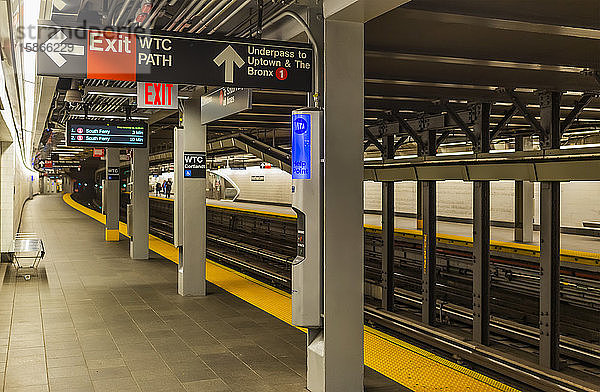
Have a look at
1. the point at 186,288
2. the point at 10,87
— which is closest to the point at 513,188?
the point at 186,288

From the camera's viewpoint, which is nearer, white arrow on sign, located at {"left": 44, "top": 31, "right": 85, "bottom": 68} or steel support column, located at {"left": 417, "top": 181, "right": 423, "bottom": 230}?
white arrow on sign, located at {"left": 44, "top": 31, "right": 85, "bottom": 68}

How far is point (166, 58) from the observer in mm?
4586

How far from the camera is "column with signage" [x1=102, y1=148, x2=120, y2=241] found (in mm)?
Answer: 17875

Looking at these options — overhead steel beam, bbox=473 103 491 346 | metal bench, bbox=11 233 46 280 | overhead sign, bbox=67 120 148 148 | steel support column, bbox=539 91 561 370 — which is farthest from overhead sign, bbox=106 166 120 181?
steel support column, bbox=539 91 561 370

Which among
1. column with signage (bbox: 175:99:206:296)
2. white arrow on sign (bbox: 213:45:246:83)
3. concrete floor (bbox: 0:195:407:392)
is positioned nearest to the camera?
white arrow on sign (bbox: 213:45:246:83)

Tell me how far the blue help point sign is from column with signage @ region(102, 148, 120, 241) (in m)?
13.7

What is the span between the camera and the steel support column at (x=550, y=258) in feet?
22.7

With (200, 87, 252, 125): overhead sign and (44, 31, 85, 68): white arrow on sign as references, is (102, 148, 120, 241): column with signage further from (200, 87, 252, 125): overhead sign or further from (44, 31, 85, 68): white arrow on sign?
(44, 31, 85, 68): white arrow on sign

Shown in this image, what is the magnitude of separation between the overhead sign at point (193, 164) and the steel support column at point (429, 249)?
3.40 m

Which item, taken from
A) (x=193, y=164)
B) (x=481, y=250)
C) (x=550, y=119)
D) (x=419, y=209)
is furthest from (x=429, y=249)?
(x=419, y=209)

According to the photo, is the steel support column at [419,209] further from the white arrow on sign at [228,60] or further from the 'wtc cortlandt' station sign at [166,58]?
the white arrow on sign at [228,60]

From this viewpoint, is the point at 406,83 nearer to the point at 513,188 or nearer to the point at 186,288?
the point at 186,288

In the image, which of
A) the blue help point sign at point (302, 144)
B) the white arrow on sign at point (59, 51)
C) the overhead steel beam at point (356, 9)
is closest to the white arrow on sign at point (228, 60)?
the blue help point sign at point (302, 144)

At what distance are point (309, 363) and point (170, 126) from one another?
424 inches
